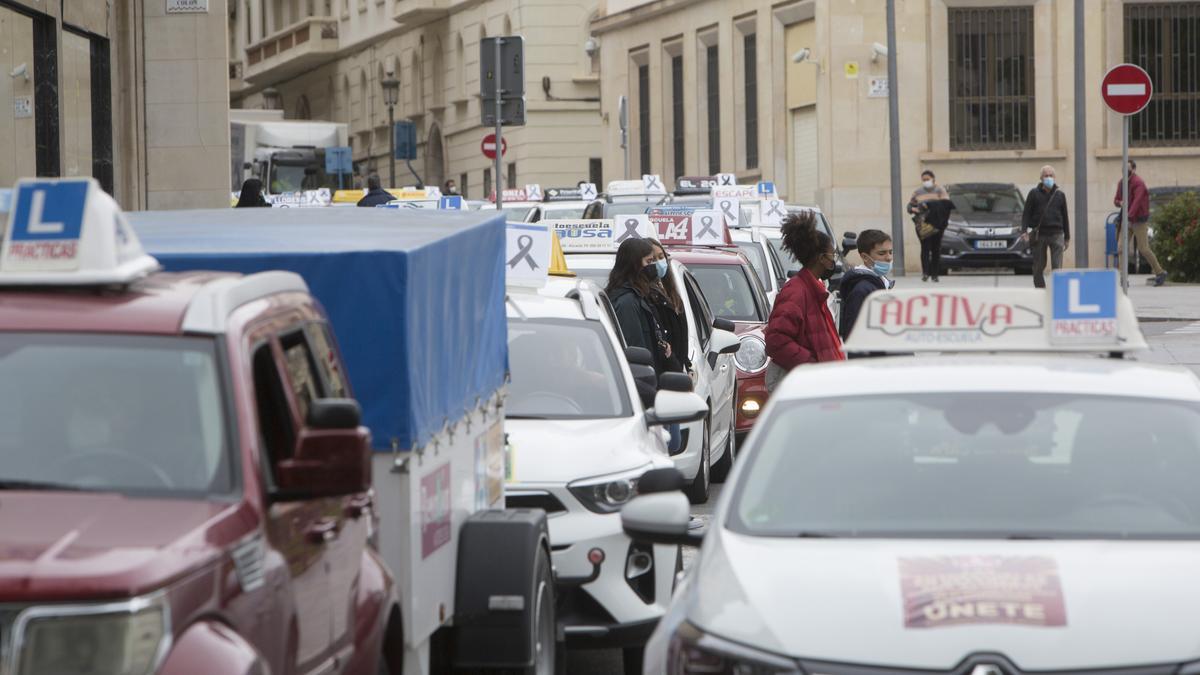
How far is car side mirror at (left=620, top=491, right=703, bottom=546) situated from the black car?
114 feet

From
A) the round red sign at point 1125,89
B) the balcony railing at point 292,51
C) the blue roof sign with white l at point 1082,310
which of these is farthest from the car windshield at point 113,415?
the balcony railing at point 292,51

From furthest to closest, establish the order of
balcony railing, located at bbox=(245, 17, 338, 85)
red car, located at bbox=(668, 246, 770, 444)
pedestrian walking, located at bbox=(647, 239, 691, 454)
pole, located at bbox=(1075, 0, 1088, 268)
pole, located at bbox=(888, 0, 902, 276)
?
balcony railing, located at bbox=(245, 17, 338, 85) < pole, located at bbox=(888, 0, 902, 276) < pole, located at bbox=(1075, 0, 1088, 268) < red car, located at bbox=(668, 246, 770, 444) < pedestrian walking, located at bbox=(647, 239, 691, 454)

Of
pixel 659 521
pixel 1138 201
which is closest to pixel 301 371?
pixel 659 521

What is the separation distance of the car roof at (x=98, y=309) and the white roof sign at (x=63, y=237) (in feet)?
0.16

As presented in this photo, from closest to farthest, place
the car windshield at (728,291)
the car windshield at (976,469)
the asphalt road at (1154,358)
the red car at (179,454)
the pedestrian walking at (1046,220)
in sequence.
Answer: the red car at (179,454)
the car windshield at (976,469)
the asphalt road at (1154,358)
the car windshield at (728,291)
the pedestrian walking at (1046,220)

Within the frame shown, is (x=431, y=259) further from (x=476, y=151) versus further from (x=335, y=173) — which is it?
(x=476, y=151)

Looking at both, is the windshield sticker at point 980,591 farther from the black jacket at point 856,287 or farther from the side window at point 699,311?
the side window at point 699,311

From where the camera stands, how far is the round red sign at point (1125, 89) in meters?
26.0

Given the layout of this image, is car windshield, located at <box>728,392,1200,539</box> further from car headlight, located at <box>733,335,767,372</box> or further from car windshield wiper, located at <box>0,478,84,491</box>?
car headlight, located at <box>733,335,767,372</box>

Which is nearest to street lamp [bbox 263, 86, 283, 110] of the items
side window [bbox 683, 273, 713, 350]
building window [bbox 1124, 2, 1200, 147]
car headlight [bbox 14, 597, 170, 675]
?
building window [bbox 1124, 2, 1200, 147]

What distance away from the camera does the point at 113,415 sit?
532 centimetres

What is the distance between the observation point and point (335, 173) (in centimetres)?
5816

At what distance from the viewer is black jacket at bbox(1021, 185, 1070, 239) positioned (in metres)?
32.7

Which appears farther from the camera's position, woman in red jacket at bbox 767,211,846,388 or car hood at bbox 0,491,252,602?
woman in red jacket at bbox 767,211,846,388
